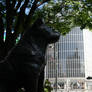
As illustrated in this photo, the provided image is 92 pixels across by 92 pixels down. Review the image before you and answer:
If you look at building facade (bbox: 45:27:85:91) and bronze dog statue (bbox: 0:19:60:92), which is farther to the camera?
building facade (bbox: 45:27:85:91)

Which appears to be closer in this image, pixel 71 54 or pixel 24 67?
pixel 24 67

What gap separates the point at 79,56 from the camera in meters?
84.6

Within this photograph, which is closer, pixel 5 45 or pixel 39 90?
pixel 39 90

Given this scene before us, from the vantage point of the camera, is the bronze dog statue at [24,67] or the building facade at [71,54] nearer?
the bronze dog statue at [24,67]

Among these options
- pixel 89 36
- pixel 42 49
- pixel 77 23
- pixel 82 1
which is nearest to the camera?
pixel 42 49

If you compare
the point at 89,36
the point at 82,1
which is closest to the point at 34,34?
the point at 82,1

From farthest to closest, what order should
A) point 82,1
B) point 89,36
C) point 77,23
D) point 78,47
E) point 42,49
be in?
point 89,36
point 78,47
point 77,23
point 82,1
point 42,49

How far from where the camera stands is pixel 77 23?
1040 cm

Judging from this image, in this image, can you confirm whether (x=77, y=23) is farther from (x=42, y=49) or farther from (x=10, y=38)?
(x=42, y=49)

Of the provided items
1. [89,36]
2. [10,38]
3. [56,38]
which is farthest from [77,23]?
[89,36]

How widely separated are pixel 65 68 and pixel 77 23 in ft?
250

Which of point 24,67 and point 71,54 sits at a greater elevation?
point 24,67

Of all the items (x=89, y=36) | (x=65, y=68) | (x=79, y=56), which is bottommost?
(x=65, y=68)

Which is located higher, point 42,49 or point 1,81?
point 42,49
